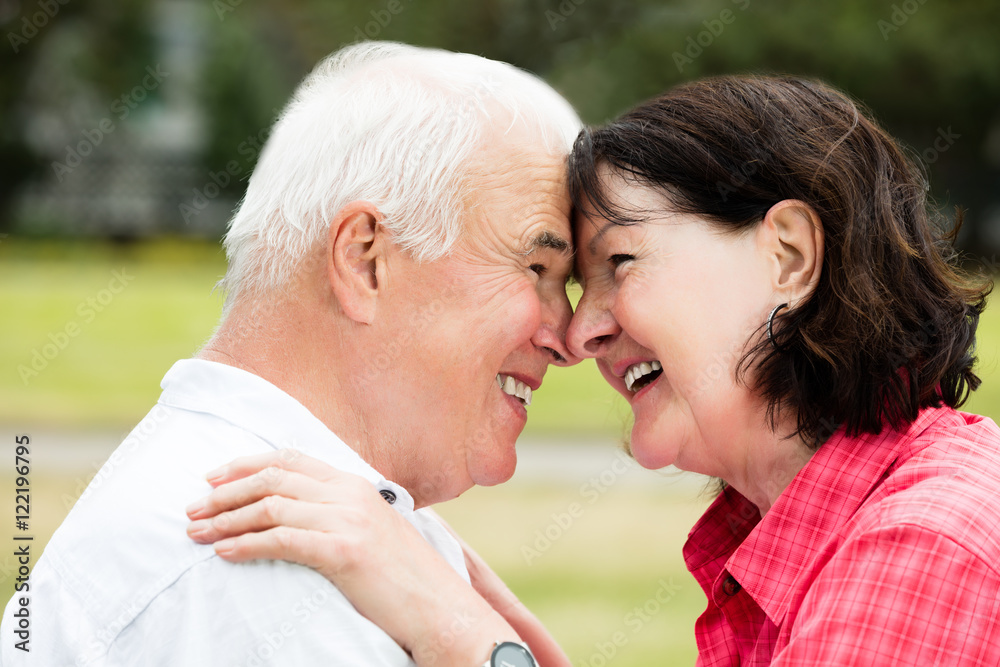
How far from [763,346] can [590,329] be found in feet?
1.59

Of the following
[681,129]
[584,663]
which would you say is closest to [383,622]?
[681,129]

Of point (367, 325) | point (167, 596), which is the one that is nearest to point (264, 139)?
point (367, 325)

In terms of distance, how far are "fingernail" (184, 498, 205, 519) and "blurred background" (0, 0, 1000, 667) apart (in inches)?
168

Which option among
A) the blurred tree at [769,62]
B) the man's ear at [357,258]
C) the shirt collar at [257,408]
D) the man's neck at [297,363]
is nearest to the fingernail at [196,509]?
the shirt collar at [257,408]

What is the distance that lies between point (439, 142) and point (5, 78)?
29020 millimetres

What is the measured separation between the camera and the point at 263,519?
183 cm

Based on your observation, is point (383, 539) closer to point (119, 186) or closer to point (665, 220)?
point (665, 220)

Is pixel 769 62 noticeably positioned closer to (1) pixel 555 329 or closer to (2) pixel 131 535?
(1) pixel 555 329

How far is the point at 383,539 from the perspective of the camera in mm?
1936

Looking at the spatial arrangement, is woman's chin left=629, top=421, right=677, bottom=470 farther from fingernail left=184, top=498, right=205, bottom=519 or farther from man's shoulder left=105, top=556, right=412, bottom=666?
fingernail left=184, top=498, right=205, bottom=519

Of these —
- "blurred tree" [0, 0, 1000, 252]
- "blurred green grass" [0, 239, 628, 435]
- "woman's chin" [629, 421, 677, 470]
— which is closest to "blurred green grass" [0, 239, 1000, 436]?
"blurred green grass" [0, 239, 628, 435]

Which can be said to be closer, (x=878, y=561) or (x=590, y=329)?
(x=878, y=561)

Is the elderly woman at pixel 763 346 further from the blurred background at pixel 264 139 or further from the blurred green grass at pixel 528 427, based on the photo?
the blurred background at pixel 264 139

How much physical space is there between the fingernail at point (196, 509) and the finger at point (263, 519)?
0.08 feet
